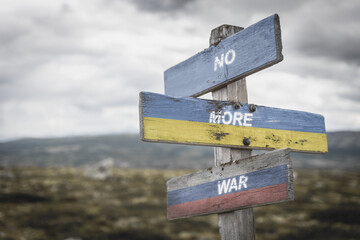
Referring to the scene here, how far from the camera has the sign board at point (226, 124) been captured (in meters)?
1.98

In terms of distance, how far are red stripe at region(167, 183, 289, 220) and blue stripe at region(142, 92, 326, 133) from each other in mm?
587

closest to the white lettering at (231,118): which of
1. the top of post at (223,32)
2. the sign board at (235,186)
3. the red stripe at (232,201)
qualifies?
the sign board at (235,186)

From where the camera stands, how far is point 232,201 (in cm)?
221

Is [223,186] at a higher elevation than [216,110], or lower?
lower

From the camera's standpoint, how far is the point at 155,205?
49.5 feet

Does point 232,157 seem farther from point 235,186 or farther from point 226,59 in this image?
point 226,59

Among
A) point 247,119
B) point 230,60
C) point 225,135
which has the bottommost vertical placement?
point 225,135

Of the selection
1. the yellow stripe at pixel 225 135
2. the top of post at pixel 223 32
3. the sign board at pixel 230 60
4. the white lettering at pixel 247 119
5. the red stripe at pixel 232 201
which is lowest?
the red stripe at pixel 232 201

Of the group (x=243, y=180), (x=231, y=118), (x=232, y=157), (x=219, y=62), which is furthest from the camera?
(x=219, y=62)

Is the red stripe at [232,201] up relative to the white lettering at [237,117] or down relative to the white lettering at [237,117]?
down

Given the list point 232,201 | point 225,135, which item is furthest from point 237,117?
point 232,201

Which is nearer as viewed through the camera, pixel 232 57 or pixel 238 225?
pixel 238 225

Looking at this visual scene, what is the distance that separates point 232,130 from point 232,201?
58 cm

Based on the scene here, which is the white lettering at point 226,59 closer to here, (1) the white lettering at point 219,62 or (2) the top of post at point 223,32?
(1) the white lettering at point 219,62
